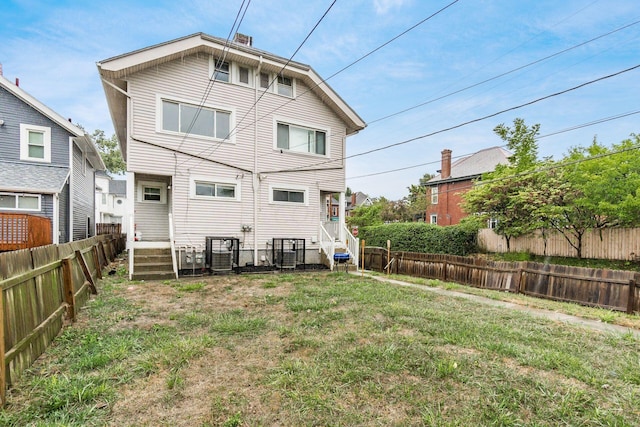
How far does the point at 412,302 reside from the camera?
Answer: 6645 mm

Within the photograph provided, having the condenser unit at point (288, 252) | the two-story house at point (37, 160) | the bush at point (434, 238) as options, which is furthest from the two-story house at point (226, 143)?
the bush at point (434, 238)

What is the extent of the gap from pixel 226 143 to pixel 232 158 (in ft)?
1.82

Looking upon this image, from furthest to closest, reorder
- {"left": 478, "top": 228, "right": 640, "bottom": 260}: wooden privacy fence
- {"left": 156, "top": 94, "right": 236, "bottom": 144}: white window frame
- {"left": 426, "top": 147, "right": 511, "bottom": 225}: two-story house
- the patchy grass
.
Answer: {"left": 426, "top": 147, "right": 511, "bottom": 225}: two-story house
{"left": 478, "top": 228, "right": 640, "bottom": 260}: wooden privacy fence
{"left": 156, "top": 94, "right": 236, "bottom": 144}: white window frame
the patchy grass

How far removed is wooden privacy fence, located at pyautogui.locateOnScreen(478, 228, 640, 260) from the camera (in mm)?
13703

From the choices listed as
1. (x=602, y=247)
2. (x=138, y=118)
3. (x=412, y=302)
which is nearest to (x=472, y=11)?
(x=412, y=302)

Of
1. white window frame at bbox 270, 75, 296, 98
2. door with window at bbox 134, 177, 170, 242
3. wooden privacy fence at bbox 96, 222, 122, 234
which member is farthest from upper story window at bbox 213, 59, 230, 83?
wooden privacy fence at bbox 96, 222, 122, 234

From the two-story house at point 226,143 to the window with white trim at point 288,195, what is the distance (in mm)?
40

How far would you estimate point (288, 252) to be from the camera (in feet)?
37.4

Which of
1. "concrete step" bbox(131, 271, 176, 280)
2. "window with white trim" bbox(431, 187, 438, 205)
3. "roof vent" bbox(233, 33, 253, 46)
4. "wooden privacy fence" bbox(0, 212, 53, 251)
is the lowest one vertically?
"concrete step" bbox(131, 271, 176, 280)

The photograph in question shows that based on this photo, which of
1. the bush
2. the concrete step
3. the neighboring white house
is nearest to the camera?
the concrete step

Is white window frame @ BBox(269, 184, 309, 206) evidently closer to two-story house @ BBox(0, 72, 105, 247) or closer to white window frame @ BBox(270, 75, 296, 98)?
white window frame @ BBox(270, 75, 296, 98)

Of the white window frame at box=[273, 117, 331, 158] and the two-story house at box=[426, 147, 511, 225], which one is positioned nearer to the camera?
the white window frame at box=[273, 117, 331, 158]

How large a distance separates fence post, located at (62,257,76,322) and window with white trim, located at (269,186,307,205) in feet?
24.0

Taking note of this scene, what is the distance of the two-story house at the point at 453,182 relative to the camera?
A: 2653 cm
